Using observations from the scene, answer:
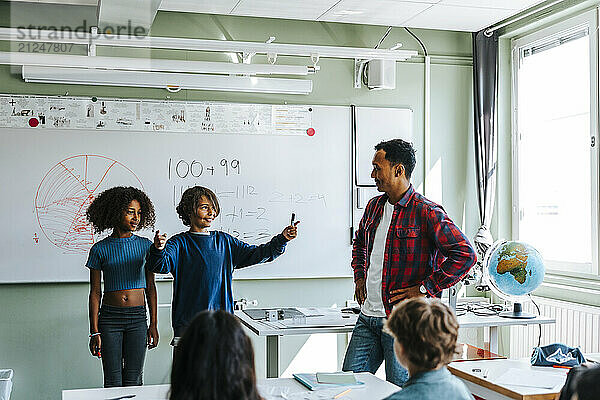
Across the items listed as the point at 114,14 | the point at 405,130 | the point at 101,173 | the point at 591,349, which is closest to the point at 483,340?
the point at 591,349

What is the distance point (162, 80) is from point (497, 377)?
9.98 ft

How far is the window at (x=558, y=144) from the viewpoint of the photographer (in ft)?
16.4

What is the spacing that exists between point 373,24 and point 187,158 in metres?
1.68

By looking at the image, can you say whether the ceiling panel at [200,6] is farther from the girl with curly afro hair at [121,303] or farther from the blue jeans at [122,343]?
the blue jeans at [122,343]

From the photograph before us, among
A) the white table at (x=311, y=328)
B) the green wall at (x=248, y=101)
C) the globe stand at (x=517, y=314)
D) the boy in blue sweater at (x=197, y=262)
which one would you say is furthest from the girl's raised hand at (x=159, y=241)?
the globe stand at (x=517, y=314)

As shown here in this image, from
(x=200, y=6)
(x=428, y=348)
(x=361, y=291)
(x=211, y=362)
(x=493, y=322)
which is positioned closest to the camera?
(x=211, y=362)

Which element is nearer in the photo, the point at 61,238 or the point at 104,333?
the point at 104,333

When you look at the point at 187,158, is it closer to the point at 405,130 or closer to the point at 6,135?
the point at 6,135

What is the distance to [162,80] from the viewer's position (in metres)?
5.11

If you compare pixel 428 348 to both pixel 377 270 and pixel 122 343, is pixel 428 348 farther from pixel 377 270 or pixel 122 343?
pixel 122 343

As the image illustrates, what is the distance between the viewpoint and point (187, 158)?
529 centimetres

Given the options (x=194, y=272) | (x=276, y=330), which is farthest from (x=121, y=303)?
(x=276, y=330)

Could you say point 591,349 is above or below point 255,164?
below

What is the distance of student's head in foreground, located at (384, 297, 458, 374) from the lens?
2256mm
